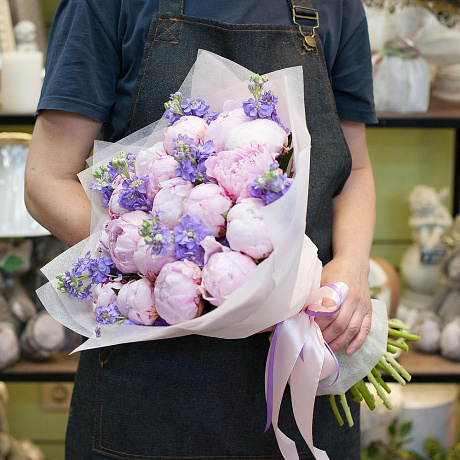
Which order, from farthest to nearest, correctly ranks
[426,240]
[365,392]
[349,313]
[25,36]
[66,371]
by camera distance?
[426,240], [25,36], [66,371], [365,392], [349,313]

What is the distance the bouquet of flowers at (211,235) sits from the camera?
65cm

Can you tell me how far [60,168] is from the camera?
0.96 meters

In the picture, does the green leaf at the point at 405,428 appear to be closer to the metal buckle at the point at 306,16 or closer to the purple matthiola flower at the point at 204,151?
the metal buckle at the point at 306,16

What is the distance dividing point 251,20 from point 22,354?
1016 millimetres

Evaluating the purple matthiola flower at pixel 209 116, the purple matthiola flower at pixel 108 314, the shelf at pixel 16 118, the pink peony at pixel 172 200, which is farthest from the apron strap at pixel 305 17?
the shelf at pixel 16 118

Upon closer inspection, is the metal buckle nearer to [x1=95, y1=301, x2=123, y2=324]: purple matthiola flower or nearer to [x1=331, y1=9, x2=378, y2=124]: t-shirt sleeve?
[x1=331, y1=9, x2=378, y2=124]: t-shirt sleeve

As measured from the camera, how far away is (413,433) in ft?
5.85

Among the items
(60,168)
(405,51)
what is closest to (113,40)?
(60,168)

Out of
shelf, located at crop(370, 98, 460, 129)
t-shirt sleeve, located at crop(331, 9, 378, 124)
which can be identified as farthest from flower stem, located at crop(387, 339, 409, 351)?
shelf, located at crop(370, 98, 460, 129)

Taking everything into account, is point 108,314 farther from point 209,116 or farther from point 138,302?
point 209,116

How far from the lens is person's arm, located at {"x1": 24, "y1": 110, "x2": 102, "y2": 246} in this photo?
37.0 inches

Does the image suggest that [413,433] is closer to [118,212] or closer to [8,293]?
[8,293]

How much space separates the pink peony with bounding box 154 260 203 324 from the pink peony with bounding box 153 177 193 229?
0.05 m

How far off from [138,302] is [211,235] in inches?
3.9
